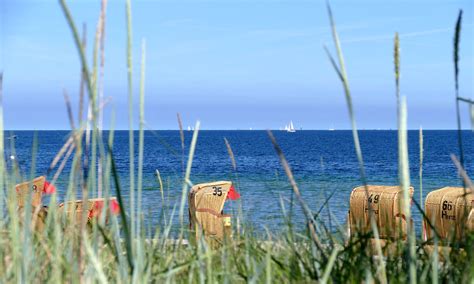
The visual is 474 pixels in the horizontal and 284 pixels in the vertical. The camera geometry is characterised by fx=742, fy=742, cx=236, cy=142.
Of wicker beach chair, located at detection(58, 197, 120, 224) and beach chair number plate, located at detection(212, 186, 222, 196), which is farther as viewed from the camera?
beach chair number plate, located at detection(212, 186, 222, 196)

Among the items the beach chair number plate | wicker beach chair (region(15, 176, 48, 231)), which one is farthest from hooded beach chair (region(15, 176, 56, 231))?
the beach chair number plate

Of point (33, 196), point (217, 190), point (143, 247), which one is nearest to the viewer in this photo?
point (143, 247)

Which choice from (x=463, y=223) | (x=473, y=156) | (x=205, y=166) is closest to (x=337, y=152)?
(x=473, y=156)

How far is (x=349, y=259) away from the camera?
1.73 meters

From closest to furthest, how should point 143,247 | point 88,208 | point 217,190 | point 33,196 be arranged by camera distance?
1. point 88,208
2. point 143,247
3. point 33,196
4. point 217,190

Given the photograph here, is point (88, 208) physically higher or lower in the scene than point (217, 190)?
higher

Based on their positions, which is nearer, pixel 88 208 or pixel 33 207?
pixel 88 208

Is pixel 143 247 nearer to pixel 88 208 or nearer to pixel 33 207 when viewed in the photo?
pixel 88 208

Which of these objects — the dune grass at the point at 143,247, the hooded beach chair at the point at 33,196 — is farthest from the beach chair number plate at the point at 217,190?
the dune grass at the point at 143,247

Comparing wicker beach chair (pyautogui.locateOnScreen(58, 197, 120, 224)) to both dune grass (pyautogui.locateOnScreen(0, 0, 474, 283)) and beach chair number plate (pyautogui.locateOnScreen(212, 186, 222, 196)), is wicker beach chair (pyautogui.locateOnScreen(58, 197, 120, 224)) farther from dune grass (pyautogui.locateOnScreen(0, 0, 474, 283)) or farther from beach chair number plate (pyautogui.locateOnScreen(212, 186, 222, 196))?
beach chair number plate (pyautogui.locateOnScreen(212, 186, 222, 196))

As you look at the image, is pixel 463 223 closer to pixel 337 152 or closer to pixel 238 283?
pixel 238 283

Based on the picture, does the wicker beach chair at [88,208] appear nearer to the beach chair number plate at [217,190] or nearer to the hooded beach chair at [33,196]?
the hooded beach chair at [33,196]

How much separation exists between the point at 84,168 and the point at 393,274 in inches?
28.1

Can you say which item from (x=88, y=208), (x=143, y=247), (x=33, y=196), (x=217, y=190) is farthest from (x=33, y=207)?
(x=217, y=190)
